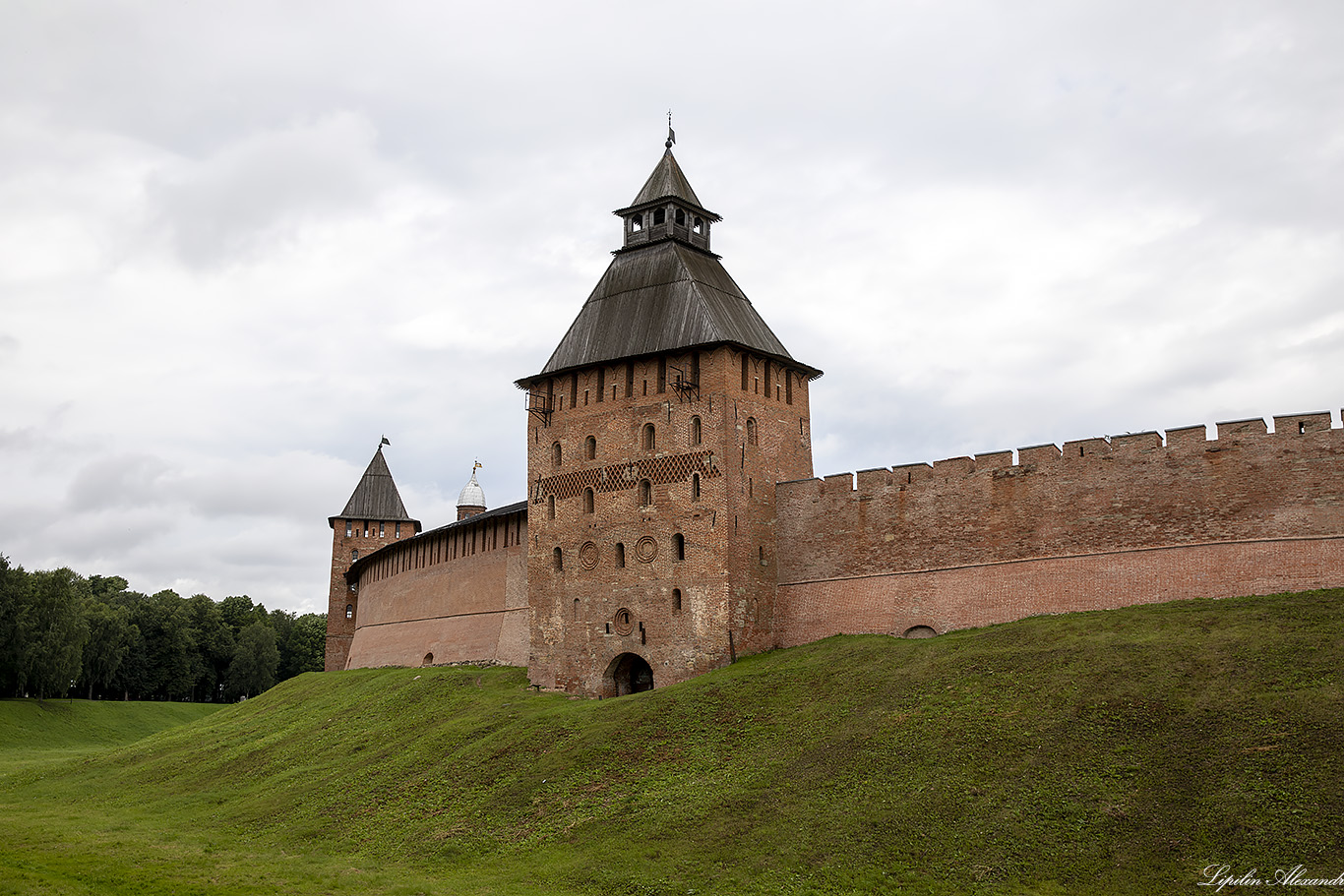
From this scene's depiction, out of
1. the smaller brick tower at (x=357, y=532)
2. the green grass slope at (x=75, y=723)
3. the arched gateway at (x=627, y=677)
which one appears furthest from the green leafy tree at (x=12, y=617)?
the arched gateway at (x=627, y=677)

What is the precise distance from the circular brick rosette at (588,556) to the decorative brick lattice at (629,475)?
182cm

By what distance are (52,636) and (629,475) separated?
46.1m

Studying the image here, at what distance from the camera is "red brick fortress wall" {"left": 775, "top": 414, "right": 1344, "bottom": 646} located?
2744 cm

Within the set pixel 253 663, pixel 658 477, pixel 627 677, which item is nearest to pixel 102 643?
pixel 253 663

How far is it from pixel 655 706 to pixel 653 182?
20.5 m

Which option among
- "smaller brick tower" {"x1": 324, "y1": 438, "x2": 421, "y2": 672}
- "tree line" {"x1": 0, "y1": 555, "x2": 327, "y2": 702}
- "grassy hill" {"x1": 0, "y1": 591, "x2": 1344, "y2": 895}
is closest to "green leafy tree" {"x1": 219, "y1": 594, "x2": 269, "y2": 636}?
"tree line" {"x1": 0, "y1": 555, "x2": 327, "y2": 702}

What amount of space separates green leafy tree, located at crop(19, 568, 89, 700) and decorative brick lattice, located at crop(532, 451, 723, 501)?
42.0 metres

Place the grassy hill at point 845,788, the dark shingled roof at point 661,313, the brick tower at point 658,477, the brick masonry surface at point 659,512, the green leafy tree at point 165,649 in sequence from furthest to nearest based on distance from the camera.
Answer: the green leafy tree at point 165,649 → the dark shingled roof at point 661,313 → the brick tower at point 658,477 → the brick masonry surface at point 659,512 → the grassy hill at point 845,788

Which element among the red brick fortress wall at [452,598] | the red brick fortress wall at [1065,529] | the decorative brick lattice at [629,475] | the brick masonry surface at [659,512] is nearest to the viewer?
the red brick fortress wall at [1065,529]

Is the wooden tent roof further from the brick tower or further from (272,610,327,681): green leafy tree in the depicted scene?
(272,610,327,681): green leafy tree

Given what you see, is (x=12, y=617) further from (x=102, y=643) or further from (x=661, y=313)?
(x=661, y=313)

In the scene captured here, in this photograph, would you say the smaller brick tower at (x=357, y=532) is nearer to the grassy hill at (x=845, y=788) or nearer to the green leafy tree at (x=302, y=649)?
the green leafy tree at (x=302, y=649)

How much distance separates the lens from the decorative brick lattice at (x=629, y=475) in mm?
35344

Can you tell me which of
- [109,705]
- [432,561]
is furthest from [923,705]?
[109,705]
